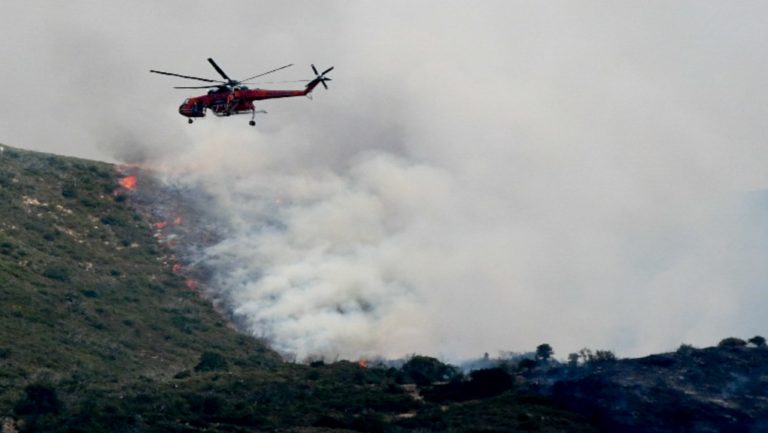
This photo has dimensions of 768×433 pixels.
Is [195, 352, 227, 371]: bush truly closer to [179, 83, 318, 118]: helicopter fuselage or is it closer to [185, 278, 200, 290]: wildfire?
[179, 83, 318, 118]: helicopter fuselage

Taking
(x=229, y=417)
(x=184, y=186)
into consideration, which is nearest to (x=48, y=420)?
(x=229, y=417)

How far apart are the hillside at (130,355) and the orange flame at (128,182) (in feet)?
4.44

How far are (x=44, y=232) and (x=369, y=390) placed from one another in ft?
236

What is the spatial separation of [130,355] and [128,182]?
68404 mm

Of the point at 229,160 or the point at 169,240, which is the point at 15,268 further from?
the point at 229,160

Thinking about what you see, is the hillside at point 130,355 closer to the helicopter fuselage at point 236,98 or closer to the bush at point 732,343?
the bush at point 732,343

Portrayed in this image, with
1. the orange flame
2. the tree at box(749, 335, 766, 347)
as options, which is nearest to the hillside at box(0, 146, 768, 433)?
the tree at box(749, 335, 766, 347)

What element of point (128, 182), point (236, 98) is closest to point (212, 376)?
point (236, 98)

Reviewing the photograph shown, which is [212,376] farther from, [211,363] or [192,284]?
[192,284]

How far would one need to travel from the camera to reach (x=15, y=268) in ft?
453

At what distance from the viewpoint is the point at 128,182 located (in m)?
188

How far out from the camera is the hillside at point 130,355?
9069 cm

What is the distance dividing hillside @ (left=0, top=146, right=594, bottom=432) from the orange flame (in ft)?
4.44

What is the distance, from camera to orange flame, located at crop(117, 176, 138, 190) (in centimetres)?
18612
